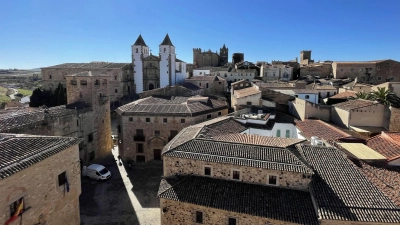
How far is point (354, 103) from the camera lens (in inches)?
1008

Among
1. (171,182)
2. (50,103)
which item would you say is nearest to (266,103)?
(171,182)

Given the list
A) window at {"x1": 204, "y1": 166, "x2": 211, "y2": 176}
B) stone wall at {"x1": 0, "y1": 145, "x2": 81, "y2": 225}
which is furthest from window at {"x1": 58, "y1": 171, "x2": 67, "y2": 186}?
window at {"x1": 204, "y1": 166, "x2": 211, "y2": 176}

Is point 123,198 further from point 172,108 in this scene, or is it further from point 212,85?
point 212,85

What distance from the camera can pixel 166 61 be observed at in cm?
5006

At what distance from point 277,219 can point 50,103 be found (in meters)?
53.3

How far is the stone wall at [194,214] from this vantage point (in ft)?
41.7

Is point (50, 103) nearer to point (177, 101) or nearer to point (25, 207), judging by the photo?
point (177, 101)

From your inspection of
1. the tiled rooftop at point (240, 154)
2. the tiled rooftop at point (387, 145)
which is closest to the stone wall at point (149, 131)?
the tiled rooftop at point (240, 154)

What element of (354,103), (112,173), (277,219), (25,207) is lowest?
(112,173)

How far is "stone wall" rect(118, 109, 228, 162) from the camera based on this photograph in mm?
26969

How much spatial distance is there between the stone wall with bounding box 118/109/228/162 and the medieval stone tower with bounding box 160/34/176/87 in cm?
2360

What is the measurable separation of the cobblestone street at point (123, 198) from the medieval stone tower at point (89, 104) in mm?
3226

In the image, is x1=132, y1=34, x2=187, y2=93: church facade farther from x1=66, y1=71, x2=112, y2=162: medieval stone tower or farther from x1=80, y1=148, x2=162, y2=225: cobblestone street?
x1=80, y1=148, x2=162, y2=225: cobblestone street

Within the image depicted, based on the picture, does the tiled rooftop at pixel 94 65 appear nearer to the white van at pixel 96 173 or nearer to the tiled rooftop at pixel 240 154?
the white van at pixel 96 173
